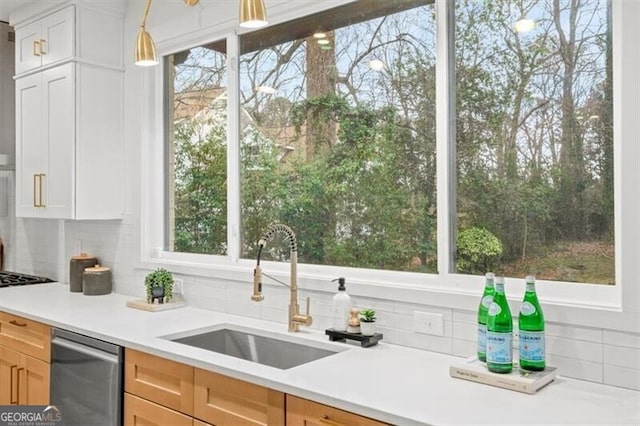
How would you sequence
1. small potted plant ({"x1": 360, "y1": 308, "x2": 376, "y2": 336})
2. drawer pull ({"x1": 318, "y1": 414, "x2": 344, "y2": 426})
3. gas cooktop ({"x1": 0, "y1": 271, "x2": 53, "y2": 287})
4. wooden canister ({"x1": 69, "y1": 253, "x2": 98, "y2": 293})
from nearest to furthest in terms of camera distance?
drawer pull ({"x1": 318, "y1": 414, "x2": 344, "y2": 426}) → small potted plant ({"x1": 360, "y1": 308, "x2": 376, "y2": 336}) → wooden canister ({"x1": 69, "y1": 253, "x2": 98, "y2": 293}) → gas cooktop ({"x1": 0, "y1": 271, "x2": 53, "y2": 287})

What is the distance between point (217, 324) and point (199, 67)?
1.47m

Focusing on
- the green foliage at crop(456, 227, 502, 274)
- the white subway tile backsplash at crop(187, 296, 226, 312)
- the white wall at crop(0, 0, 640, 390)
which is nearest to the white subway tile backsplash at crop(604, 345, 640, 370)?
the white wall at crop(0, 0, 640, 390)

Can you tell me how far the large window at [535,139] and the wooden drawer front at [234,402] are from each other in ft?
2.89

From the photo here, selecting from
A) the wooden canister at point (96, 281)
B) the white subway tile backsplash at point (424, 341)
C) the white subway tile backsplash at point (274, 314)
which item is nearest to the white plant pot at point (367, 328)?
the white subway tile backsplash at point (424, 341)

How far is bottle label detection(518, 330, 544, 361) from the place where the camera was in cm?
167

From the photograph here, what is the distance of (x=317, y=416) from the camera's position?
1.61m

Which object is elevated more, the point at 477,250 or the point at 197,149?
the point at 197,149

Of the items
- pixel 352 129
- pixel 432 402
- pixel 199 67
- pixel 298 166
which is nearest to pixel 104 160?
pixel 199 67

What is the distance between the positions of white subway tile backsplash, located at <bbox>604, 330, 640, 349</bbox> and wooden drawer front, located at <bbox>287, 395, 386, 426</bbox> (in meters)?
0.77

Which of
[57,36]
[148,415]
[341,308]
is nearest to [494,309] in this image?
[341,308]

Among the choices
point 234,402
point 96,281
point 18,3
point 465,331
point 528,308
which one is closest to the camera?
point 528,308

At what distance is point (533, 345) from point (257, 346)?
1.20 meters

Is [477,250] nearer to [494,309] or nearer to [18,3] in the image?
[494,309]

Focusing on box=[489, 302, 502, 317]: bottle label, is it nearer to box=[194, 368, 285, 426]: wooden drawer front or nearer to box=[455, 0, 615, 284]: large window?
box=[455, 0, 615, 284]: large window
